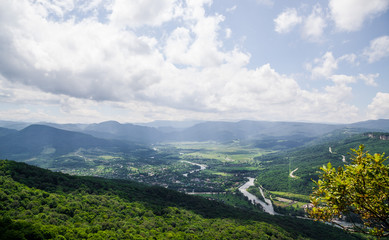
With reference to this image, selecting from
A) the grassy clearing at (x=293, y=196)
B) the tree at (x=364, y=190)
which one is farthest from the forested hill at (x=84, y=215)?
the grassy clearing at (x=293, y=196)

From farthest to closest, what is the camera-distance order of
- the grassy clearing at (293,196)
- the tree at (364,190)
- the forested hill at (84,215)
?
the grassy clearing at (293,196) → the forested hill at (84,215) → the tree at (364,190)

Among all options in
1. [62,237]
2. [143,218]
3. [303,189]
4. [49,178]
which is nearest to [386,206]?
[62,237]

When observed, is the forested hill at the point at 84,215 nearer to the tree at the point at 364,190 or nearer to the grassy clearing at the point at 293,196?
the tree at the point at 364,190

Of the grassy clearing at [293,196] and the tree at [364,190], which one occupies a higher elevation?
the tree at [364,190]

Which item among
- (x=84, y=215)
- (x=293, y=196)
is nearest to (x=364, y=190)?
(x=84, y=215)

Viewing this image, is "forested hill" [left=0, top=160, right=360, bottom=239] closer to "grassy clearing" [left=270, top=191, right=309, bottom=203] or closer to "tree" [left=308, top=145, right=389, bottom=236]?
"tree" [left=308, top=145, right=389, bottom=236]

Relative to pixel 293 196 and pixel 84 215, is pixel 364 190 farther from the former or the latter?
pixel 293 196

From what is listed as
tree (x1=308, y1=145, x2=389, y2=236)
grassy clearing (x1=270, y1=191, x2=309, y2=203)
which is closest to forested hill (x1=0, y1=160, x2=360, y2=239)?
tree (x1=308, y1=145, x2=389, y2=236)

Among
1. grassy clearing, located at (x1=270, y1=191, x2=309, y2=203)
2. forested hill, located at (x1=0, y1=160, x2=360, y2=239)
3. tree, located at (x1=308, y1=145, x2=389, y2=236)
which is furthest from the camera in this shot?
grassy clearing, located at (x1=270, y1=191, x2=309, y2=203)

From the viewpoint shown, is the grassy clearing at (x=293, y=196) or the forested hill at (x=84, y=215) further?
the grassy clearing at (x=293, y=196)
